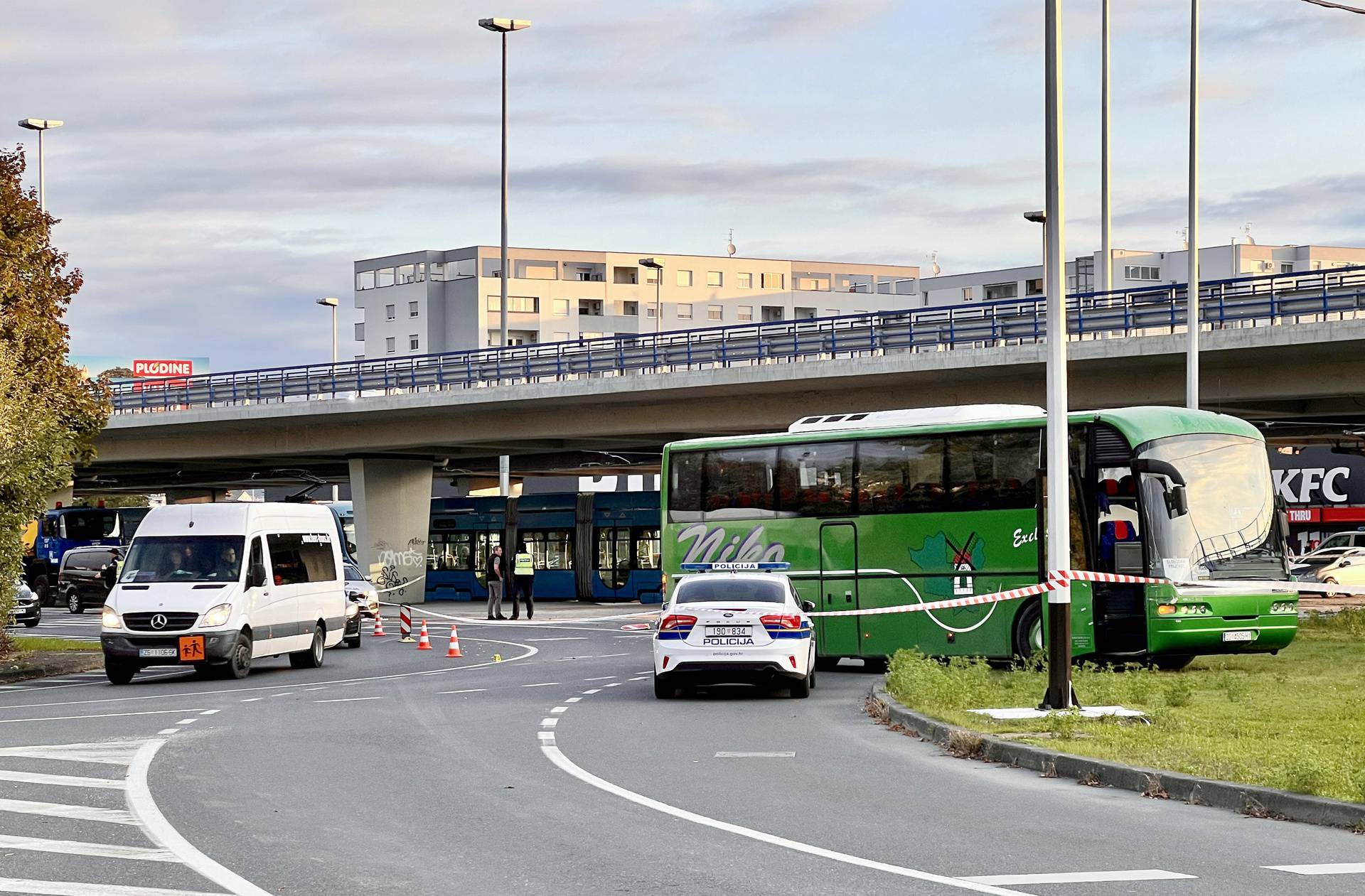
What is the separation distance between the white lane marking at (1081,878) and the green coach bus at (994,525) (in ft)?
42.0

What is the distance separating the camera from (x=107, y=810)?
11.1 meters

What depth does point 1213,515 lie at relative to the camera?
23000mm

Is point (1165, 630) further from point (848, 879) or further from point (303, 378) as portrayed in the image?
point (303, 378)

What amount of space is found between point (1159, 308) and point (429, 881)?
3256cm

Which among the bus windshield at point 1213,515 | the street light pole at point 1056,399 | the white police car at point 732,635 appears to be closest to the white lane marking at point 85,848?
the street light pole at point 1056,399

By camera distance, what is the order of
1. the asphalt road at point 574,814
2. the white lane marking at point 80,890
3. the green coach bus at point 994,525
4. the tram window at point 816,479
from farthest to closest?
1. the tram window at point 816,479
2. the green coach bus at point 994,525
3. the asphalt road at point 574,814
4. the white lane marking at point 80,890

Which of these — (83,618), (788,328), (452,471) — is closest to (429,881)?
(788,328)

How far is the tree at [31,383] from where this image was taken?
87.8 ft

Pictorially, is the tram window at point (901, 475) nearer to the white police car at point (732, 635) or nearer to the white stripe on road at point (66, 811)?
the white police car at point (732, 635)

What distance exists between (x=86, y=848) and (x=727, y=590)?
37.5 feet

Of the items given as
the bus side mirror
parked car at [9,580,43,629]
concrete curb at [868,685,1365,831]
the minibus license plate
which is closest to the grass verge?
concrete curb at [868,685,1365,831]

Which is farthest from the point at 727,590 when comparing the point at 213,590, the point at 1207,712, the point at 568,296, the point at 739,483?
the point at 568,296

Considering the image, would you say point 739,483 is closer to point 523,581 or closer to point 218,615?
point 218,615

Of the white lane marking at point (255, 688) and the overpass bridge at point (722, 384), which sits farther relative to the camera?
the overpass bridge at point (722, 384)
